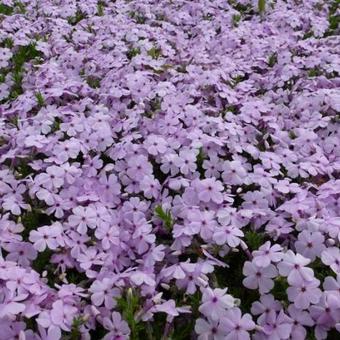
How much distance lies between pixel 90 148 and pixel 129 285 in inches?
59.7

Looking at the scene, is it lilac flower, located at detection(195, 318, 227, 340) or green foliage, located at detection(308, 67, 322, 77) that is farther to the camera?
green foliage, located at detection(308, 67, 322, 77)

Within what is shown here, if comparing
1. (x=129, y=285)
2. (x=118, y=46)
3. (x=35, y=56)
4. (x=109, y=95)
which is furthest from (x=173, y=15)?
(x=129, y=285)

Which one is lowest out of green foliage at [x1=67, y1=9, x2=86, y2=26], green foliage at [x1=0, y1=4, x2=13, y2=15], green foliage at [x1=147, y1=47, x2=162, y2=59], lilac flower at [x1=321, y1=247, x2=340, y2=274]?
green foliage at [x1=0, y1=4, x2=13, y2=15]

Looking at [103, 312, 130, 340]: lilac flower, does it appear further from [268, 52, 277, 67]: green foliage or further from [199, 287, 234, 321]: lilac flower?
[268, 52, 277, 67]: green foliage

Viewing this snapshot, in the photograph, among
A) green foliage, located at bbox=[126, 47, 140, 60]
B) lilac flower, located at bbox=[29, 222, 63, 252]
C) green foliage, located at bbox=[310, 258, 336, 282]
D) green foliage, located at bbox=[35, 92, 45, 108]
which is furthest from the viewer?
green foliage, located at bbox=[126, 47, 140, 60]

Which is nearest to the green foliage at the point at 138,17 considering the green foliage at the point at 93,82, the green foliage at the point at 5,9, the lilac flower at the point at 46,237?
the green foliage at the point at 5,9

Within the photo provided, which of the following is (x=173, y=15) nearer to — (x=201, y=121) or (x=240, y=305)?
(x=201, y=121)

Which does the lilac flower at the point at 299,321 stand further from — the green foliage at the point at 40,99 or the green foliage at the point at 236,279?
the green foliage at the point at 40,99

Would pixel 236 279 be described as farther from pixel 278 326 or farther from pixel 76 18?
pixel 76 18

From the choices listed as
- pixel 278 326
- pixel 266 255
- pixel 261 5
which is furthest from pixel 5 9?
pixel 278 326

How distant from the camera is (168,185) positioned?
390 centimetres

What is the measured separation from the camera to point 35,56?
6336mm

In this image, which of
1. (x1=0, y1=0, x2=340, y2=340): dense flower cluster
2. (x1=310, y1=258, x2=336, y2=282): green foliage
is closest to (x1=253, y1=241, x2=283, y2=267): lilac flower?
(x1=0, y1=0, x2=340, y2=340): dense flower cluster

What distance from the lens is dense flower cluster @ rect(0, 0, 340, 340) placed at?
291 cm
